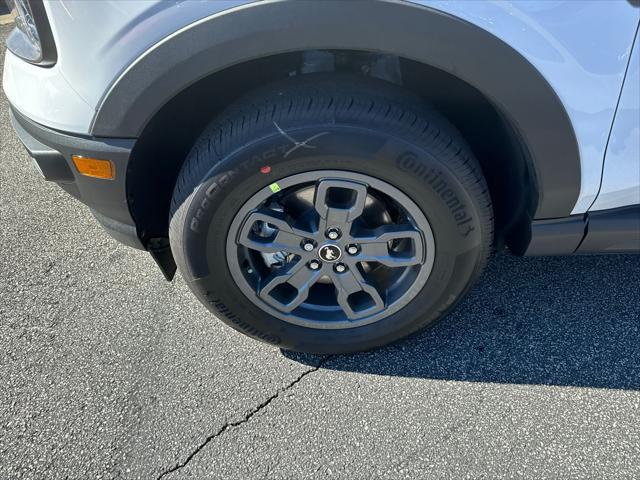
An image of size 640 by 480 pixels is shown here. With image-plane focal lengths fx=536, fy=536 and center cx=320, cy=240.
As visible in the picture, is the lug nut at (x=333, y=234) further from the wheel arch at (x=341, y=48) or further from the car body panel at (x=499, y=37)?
the car body panel at (x=499, y=37)

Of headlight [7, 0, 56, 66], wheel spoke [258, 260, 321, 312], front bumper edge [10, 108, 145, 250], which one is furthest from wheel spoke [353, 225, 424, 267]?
headlight [7, 0, 56, 66]

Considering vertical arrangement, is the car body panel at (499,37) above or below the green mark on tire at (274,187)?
above

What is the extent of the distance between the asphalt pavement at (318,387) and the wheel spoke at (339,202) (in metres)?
0.61

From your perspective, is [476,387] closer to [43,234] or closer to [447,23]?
[447,23]

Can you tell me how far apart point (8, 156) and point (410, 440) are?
9.36 feet

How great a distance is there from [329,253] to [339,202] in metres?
0.19

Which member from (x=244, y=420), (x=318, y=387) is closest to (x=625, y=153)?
(x=318, y=387)

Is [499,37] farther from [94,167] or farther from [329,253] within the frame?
[94,167]

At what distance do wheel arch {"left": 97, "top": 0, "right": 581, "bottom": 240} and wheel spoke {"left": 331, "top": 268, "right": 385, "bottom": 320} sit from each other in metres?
0.71

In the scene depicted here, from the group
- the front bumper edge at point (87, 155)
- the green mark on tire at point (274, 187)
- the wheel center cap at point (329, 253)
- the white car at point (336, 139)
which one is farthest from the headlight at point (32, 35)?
the wheel center cap at point (329, 253)

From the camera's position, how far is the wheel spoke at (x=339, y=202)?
64.9 inches

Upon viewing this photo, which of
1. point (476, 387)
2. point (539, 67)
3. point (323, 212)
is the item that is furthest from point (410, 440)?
point (539, 67)

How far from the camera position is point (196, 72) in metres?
1.47

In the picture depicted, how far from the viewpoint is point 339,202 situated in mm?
1756
